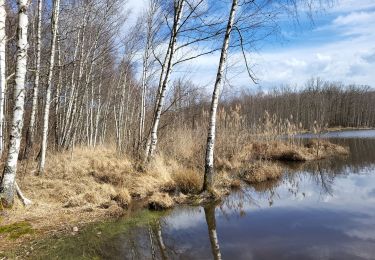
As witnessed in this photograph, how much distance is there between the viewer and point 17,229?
6.02 m

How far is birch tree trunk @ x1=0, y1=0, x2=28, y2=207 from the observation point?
21.7 ft

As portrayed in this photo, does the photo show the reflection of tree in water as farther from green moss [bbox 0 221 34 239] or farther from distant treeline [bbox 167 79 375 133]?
distant treeline [bbox 167 79 375 133]

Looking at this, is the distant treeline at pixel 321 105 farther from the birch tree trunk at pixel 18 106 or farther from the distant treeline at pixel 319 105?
the birch tree trunk at pixel 18 106

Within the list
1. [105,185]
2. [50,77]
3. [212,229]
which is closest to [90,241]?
[212,229]

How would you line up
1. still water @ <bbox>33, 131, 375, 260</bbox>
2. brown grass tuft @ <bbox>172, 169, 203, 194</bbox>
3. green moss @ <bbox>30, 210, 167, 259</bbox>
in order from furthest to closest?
brown grass tuft @ <bbox>172, 169, 203, 194</bbox> → still water @ <bbox>33, 131, 375, 260</bbox> → green moss @ <bbox>30, 210, 167, 259</bbox>

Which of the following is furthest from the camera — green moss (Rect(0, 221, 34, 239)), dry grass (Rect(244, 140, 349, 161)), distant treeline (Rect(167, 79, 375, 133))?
distant treeline (Rect(167, 79, 375, 133))

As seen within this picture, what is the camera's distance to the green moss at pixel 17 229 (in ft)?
19.1

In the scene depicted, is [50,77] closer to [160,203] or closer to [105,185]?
[105,185]

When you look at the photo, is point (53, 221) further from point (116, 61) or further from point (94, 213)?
point (116, 61)

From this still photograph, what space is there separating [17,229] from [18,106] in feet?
7.23

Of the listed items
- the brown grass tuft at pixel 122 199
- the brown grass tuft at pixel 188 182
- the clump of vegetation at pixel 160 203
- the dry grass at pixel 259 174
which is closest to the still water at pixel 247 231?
the clump of vegetation at pixel 160 203

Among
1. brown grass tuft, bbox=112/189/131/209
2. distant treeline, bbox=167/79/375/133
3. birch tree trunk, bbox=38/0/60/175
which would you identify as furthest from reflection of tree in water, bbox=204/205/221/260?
distant treeline, bbox=167/79/375/133

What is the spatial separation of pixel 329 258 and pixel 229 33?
5.52 metres

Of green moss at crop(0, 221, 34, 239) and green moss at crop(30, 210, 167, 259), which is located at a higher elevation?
green moss at crop(0, 221, 34, 239)
